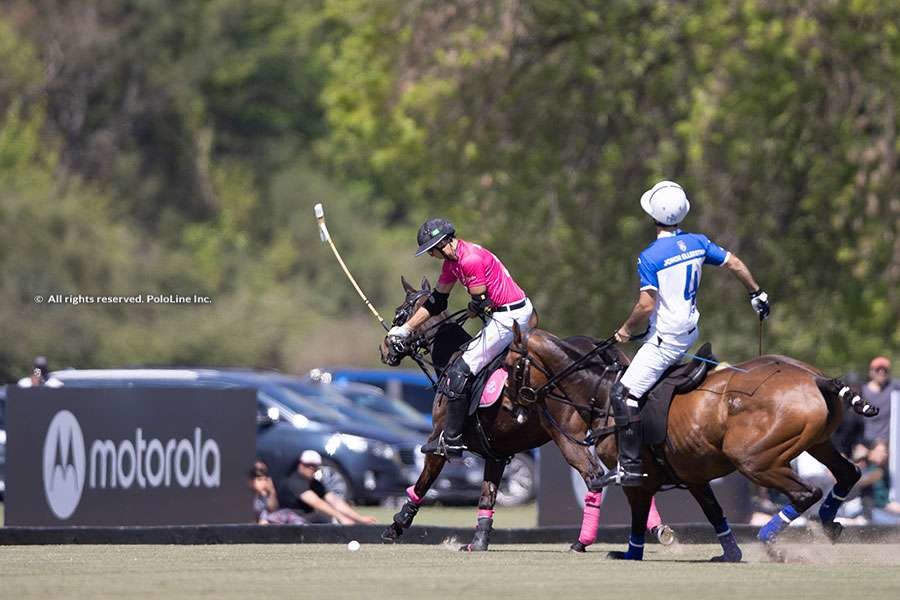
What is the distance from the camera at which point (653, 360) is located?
11.9 metres

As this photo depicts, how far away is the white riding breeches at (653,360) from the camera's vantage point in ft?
38.9

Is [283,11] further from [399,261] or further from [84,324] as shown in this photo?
[84,324]

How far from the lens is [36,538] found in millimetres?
13945

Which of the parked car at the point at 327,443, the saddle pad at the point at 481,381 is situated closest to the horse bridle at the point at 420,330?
the saddle pad at the point at 481,381

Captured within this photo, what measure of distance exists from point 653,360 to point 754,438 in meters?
0.81

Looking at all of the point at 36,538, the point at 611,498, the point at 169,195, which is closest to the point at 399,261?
the point at 169,195

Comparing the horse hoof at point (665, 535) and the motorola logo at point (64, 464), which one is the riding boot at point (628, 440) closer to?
the horse hoof at point (665, 535)

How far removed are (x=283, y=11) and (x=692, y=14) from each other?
2830cm

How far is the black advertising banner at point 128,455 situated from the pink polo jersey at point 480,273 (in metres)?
3.99

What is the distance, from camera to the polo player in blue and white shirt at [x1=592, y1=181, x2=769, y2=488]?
11.8 metres

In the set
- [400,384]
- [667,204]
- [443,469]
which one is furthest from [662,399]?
[400,384]

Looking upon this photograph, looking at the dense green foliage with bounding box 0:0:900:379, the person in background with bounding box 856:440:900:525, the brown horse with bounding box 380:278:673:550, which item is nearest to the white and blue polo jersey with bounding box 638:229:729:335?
the brown horse with bounding box 380:278:673:550

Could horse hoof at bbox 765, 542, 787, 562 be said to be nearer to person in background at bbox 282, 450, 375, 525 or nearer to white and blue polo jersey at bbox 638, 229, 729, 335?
white and blue polo jersey at bbox 638, 229, 729, 335

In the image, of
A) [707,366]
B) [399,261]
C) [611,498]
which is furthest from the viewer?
[399,261]
